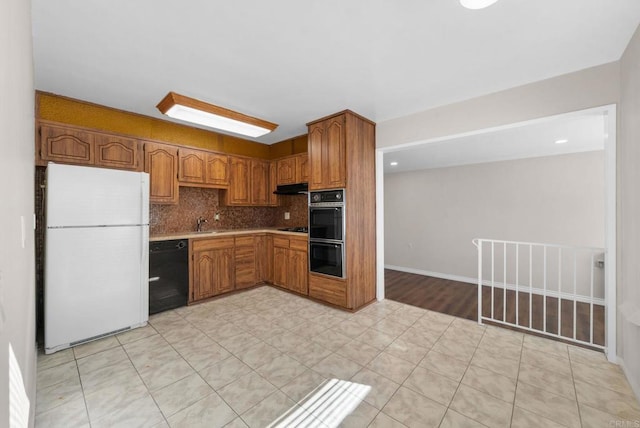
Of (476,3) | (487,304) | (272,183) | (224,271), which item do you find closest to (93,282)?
(224,271)

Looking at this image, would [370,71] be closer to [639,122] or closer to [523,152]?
[639,122]

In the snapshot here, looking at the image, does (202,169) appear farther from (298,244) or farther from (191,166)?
(298,244)

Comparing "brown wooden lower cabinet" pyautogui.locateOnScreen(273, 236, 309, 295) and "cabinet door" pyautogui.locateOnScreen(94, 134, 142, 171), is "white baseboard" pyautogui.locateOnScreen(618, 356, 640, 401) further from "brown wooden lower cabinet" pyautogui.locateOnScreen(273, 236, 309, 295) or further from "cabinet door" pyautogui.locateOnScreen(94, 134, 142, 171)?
"cabinet door" pyautogui.locateOnScreen(94, 134, 142, 171)

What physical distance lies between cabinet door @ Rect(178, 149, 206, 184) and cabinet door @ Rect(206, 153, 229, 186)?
0.30 ft

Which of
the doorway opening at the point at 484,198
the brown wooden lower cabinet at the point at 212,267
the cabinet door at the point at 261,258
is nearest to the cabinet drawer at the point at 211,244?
the brown wooden lower cabinet at the point at 212,267

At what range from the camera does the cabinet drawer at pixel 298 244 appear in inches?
149

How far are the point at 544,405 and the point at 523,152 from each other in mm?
4172

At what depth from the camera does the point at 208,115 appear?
9.76 feet

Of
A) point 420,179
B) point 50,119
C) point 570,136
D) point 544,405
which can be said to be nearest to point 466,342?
point 544,405

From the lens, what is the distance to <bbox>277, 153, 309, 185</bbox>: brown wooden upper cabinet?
4.14 m

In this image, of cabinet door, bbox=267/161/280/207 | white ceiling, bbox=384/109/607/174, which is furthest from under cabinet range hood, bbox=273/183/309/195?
white ceiling, bbox=384/109/607/174

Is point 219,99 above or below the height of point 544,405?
above

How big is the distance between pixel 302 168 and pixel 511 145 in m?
3.38

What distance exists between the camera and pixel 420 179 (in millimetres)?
6004
